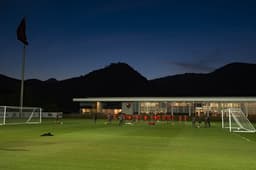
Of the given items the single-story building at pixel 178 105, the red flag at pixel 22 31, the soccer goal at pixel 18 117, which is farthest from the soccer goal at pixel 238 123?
the red flag at pixel 22 31

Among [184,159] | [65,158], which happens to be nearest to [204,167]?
[184,159]

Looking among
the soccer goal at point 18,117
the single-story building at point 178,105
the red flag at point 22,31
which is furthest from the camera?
the single-story building at point 178,105

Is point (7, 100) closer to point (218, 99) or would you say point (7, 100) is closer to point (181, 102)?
point (181, 102)

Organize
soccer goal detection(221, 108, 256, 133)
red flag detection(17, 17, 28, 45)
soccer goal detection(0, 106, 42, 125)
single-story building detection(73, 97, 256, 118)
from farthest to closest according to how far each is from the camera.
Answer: single-story building detection(73, 97, 256, 118) < red flag detection(17, 17, 28, 45) < soccer goal detection(0, 106, 42, 125) < soccer goal detection(221, 108, 256, 133)

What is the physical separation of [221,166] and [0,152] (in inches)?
373

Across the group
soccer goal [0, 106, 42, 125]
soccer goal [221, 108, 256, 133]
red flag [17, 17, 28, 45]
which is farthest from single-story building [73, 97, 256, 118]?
red flag [17, 17, 28, 45]

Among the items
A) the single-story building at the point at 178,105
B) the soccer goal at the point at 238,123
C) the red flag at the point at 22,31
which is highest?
the red flag at the point at 22,31

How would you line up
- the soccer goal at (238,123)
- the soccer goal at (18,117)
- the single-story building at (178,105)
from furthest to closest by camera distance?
the single-story building at (178,105) < the soccer goal at (18,117) < the soccer goal at (238,123)

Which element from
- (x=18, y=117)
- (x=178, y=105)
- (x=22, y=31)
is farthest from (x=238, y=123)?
(x=178, y=105)

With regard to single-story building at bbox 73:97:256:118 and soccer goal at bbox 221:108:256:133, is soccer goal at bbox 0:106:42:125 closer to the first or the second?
single-story building at bbox 73:97:256:118

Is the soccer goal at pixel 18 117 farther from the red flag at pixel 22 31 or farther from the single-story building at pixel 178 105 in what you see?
the single-story building at pixel 178 105

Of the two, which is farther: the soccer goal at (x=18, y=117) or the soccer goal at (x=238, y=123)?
the soccer goal at (x=18, y=117)

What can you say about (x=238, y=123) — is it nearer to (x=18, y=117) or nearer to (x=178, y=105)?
(x=18, y=117)

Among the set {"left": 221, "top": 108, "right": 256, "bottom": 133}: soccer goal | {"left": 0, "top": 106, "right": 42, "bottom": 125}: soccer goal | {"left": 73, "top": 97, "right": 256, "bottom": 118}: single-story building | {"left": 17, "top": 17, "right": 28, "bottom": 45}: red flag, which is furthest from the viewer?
{"left": 73, "top": 97, "right": 256, "bottom": 118}: single-story building
